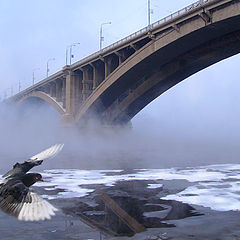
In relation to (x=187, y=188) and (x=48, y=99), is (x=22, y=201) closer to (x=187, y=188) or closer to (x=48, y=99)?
(x=187, y=188)

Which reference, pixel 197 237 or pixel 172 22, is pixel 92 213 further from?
pixel 172 22

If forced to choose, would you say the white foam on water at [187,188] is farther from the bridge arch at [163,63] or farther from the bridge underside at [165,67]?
the bridge underside at [165,67]

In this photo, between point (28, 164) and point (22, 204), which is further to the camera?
point (28, 164)

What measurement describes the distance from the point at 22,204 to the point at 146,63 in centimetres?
3755

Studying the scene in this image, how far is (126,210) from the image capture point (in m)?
11.0

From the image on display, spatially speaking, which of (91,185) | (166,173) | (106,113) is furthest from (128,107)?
(91,185)

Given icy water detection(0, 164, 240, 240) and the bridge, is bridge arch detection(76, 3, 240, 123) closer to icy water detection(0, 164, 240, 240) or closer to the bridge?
the bridge

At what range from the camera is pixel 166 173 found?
786 inches

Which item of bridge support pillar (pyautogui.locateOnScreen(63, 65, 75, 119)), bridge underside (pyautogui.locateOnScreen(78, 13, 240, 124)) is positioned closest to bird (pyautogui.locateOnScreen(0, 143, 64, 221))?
bridge underside (pyautogui.locateOnScreen(78, 13, 240, 124))

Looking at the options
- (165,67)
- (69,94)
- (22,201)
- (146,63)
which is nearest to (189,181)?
(22,201)

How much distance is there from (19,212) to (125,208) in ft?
23.9

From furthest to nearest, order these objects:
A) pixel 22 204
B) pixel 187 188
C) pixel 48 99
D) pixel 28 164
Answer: pixel 48 99, pixel 187 188, pixel 28 164, pixel 22 204

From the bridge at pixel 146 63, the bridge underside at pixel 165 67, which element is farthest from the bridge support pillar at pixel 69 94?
the bridge underside at pixel 165 67

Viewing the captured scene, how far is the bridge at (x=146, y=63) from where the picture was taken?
32737mm
